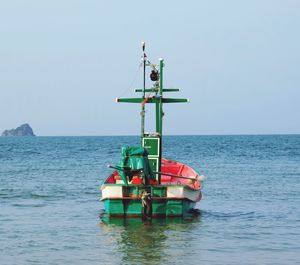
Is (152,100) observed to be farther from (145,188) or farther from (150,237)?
(150,237)

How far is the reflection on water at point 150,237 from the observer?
738 inches

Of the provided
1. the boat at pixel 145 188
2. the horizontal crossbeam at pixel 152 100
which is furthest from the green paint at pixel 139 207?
the horizontal crossbeam at pixel 152 100

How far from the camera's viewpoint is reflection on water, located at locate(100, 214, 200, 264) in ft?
61.5

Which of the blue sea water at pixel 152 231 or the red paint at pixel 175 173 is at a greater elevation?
the red paint at pixel 175 173

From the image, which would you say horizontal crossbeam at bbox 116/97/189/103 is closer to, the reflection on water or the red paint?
the red paint

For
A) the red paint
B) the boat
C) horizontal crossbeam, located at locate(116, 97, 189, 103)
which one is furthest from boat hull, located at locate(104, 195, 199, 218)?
horizontal crossbeam, located at locate(116, 97, 189, 103)

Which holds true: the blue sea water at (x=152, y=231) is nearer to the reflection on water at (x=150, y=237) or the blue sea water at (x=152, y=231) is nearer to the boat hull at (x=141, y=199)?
the reflection on water at (x=150, y=237)

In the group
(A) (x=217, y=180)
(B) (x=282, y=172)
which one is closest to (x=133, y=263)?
(A) (x=217, y=180)

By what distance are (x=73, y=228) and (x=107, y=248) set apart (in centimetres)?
423

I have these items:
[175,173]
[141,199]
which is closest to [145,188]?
[141,199]

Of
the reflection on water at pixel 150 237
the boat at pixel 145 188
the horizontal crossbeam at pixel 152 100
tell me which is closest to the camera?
the reflection on water at pixel 150 237

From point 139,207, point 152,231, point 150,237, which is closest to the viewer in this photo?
point 150,237

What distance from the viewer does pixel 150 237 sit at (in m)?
21.7

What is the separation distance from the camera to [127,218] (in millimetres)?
24953
